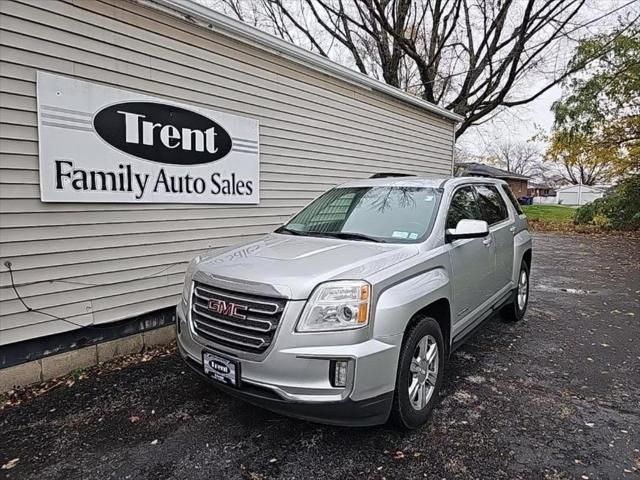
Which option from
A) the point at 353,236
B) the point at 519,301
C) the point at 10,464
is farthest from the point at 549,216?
the point at 10,464

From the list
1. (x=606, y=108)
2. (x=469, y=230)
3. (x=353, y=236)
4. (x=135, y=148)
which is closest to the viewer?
(x=469, y=230)

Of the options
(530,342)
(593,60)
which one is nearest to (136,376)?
(530,342)

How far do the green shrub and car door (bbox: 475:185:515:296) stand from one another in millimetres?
14010

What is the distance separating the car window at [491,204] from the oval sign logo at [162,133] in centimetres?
289

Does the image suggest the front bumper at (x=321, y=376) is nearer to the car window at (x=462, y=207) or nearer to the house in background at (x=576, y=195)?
the car window at (x=462, y=207)

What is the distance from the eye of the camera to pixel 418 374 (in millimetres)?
2734

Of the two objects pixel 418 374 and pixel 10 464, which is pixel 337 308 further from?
pixel 10 464

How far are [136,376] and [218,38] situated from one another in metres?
3.65

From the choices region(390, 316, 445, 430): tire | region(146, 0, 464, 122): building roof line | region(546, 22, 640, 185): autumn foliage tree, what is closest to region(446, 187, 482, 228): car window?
region(390, 316, 445, 430): tire

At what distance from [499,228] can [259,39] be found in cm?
354

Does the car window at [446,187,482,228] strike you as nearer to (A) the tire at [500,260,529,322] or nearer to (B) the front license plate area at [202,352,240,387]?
(A) the tire at [500,260,529,322]

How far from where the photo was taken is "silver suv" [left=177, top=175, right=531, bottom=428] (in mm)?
2252

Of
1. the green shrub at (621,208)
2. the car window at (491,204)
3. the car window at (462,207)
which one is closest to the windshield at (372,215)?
the car window at (462,207)

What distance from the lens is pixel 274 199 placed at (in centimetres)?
557
